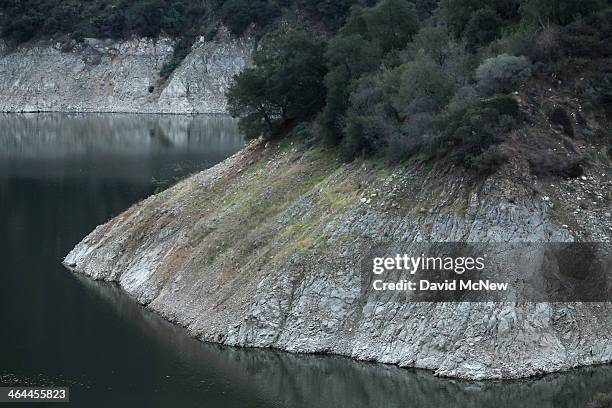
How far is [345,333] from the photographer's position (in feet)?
156

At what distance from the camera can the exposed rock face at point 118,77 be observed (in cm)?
15888

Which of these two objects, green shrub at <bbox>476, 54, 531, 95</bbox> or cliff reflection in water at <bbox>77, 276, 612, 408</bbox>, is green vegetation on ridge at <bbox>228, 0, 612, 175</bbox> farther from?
cliff reflection in water at <bbox>77, 276, 612, 408</bbox>

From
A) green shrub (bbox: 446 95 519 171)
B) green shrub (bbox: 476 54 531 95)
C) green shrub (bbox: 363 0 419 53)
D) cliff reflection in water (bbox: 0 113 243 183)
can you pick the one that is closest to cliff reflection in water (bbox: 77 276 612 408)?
green shrub (bbox: 446 95 519 171)

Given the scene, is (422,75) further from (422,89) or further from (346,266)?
(346,266)

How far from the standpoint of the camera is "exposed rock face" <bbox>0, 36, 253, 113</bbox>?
521ft

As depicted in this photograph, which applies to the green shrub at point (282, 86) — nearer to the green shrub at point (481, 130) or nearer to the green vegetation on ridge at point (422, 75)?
the green vegetation on ridge at point (422, 75)

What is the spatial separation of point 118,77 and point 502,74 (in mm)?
118297

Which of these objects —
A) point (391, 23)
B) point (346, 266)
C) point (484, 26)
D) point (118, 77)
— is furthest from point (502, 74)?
point (118, 77)

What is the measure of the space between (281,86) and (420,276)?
22681mm

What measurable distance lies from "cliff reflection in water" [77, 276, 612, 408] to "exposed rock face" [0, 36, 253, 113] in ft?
369

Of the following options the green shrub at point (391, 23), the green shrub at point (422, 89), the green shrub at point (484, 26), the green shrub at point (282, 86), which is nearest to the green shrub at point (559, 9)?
the green shrub at point (484, 26)

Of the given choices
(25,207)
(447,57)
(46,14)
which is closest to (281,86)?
(447,57)

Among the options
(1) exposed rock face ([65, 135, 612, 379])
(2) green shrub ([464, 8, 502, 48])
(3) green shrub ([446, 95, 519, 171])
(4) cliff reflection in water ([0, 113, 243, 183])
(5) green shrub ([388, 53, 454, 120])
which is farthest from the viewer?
(4) cliff reflection in water ([0, 113, 243, 183])

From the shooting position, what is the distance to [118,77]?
534 ft
